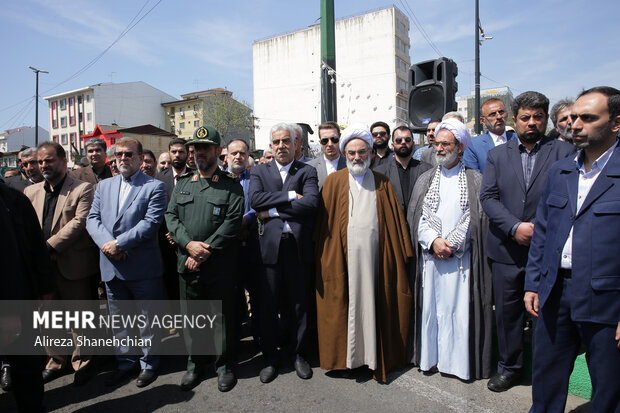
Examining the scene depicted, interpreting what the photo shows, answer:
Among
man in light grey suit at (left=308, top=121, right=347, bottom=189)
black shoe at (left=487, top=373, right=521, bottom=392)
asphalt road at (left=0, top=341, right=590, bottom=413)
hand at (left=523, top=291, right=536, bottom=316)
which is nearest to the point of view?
hand at (left=523, top=291, right=536, bottom=316)

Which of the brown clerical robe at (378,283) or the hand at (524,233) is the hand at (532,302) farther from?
the brown clerical robe at (378,283)

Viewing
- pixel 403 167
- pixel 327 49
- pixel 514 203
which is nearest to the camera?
pixel 514 203

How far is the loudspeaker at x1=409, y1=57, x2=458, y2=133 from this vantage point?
19.5 ft

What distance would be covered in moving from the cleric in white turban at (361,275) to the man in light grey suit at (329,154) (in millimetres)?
907

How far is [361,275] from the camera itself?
3625 millimetres

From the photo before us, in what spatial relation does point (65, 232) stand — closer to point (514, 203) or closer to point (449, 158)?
point (449, 158)

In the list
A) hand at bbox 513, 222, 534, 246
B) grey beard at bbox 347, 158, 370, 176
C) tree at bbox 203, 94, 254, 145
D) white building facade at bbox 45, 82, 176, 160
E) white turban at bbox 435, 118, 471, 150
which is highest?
white building facade at bbox 45, 82, 176, 160

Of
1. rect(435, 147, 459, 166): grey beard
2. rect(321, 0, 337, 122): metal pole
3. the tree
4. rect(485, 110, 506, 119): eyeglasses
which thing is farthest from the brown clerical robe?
the tree

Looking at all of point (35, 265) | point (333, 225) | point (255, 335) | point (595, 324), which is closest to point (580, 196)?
point (595, 324)

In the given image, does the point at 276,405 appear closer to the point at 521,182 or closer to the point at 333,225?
the point at 333,225

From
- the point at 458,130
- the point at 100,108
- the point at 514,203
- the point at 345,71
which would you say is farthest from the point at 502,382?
the point at 100,108

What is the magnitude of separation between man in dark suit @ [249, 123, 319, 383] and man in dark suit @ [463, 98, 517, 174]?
5.87 ft

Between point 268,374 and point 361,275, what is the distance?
126 centimetres

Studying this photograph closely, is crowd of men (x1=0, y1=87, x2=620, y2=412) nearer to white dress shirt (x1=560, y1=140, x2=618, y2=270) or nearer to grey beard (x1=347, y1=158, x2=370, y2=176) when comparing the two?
grey beard (x1=347, y1=158, x2=370, y2=176)
